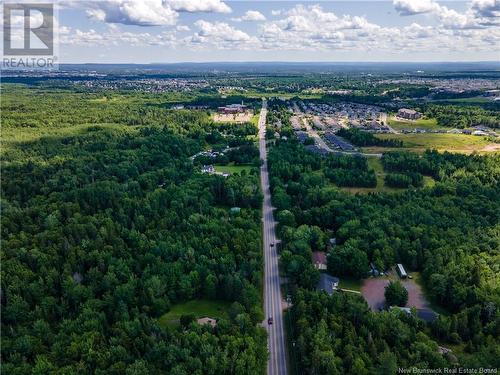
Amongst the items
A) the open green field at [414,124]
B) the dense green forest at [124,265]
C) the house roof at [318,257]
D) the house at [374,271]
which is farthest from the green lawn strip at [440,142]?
the house at [374,271]

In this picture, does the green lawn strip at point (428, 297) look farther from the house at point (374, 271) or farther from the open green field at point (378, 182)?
the open green field at point (378, 182)

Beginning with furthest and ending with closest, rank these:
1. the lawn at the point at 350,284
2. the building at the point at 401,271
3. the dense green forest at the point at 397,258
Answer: the building at the point at 401,271 < the lawn at the point at 350,284 < the dense green forest at the point at 397,258

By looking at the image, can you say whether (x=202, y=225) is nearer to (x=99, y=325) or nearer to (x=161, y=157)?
(x=99, y=325)

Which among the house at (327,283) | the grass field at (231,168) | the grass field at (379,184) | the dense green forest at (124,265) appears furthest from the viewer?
the grass field at (231,168)

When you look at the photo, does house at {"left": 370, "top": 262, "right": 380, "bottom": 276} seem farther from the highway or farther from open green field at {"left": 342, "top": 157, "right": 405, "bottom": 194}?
open green field at {"left": 342, "top": 157, "right": 405, "bottom": 194}

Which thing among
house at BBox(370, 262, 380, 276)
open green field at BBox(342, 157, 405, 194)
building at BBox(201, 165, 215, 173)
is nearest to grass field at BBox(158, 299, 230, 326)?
house at BBox(370, 262, 380, 276)

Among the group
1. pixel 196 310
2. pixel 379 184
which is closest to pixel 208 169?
pixel 379 184

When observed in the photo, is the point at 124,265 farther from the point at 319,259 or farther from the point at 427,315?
the point at 427,315
